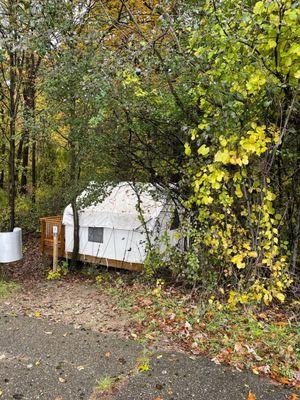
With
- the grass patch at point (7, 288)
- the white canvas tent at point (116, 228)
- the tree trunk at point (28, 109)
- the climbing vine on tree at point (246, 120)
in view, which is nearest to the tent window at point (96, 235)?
the white canvas tent at point (116, 228)

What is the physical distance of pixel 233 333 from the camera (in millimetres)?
4211

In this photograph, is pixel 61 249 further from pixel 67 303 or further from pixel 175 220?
pixel 175 220

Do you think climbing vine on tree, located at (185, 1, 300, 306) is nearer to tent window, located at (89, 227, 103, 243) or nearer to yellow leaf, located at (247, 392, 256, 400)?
yellow leaf, located at (247, 392, 256, 400)

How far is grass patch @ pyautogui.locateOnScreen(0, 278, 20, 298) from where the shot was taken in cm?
694

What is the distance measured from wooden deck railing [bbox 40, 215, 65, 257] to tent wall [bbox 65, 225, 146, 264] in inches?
6.0

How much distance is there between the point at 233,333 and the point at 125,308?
1937 millimetres

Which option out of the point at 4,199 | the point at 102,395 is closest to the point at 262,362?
the point at 102,395

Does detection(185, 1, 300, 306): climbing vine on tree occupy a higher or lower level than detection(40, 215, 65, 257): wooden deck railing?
higher

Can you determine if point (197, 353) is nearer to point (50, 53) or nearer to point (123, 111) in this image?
point (123, 111)

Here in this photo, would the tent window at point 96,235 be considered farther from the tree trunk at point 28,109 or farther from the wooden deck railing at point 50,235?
the tree trunk at point 28,109

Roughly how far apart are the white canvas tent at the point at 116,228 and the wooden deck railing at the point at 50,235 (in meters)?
0.15

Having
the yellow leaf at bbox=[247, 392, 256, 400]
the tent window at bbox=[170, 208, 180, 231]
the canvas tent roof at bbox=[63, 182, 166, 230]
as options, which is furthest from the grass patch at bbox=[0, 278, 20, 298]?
the yellow leaf at bbox=[247, 392, 256, 400]

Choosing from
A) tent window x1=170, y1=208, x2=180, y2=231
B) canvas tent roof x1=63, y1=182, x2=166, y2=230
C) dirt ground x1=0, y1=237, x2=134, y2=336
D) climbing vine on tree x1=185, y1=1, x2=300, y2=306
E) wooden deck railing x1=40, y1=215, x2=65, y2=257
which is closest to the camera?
climbing vine on tree x1=185, y1=1, x2=300, y2=306

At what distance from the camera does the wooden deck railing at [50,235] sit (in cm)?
998
